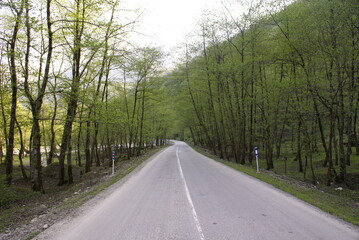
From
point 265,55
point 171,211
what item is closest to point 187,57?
point 265,55

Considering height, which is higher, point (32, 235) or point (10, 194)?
point (32, 235)

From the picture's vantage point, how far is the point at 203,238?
3.84 meters

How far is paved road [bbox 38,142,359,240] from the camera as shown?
403 centimetres

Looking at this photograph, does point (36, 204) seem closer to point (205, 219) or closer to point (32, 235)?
point (32, 235)

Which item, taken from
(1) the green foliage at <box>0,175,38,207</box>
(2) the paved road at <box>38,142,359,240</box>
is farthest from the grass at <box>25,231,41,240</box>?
(1) the green foliage at <box>0,175,38,207</box>

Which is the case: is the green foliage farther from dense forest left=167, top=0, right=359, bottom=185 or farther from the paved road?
dense forest left=167, top=0, right=359, bottom=185

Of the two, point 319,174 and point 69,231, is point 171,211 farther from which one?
point 319,174

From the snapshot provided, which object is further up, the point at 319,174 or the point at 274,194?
the point at 274,194

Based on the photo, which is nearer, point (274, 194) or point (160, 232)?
point (160, 232)

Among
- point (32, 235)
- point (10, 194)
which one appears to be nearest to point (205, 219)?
point (32, 235)

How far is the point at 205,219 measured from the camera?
4789mm

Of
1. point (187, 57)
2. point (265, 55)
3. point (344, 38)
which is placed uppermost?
point (187, 57)

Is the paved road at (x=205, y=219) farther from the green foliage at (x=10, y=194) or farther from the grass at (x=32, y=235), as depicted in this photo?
the green foliage at (x=10, y=194)

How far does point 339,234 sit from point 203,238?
98.4 inches
